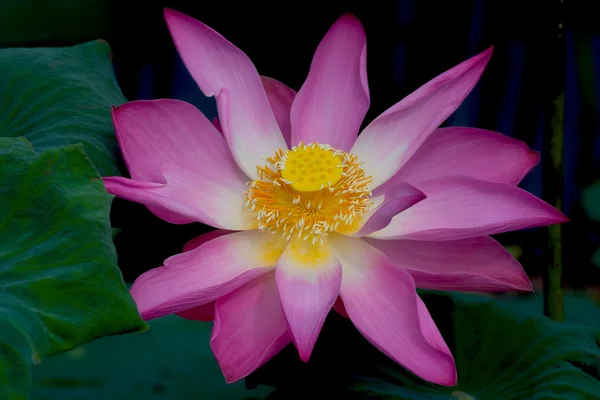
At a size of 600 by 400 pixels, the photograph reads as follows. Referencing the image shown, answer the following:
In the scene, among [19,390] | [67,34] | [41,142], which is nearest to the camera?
[19,390]

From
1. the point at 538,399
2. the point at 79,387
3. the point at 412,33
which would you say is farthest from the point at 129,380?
the point at 412,33

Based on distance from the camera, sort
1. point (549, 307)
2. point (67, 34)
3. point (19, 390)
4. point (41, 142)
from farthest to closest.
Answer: point (67, 34)
point (549, 307)
point (41, 142)
point (19, 390)

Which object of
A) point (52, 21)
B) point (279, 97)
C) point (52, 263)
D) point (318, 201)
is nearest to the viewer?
point (52, 263)

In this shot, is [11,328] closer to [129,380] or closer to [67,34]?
[129,380]

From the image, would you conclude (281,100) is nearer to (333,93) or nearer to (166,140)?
(333,93)

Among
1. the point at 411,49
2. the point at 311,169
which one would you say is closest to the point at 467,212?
the point at 311,169

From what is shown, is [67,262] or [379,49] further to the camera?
[379,49]

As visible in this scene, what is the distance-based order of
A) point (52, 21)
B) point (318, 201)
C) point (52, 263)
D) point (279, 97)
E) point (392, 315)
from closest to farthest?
point (52, 263) < point (392, 315) < point (318, 201) < point (279, 97) < point (52, 21)

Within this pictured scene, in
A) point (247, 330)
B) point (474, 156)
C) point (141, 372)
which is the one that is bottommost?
point (141, 372)
